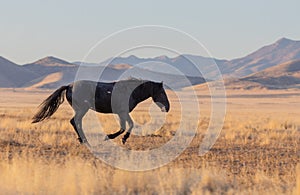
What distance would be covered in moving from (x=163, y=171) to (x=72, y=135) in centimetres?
902

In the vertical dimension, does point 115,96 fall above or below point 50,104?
above

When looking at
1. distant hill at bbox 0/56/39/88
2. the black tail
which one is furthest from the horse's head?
distant hill at bbox 0/56/39/88

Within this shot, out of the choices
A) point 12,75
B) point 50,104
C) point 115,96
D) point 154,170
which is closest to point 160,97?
point 115,96

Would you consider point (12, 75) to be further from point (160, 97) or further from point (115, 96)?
point (160, 97)

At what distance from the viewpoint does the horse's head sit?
16.2 metres

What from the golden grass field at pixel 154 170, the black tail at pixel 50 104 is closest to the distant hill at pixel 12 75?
the golden grass field at pixel 154 170

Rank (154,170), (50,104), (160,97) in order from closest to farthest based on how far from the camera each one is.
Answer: (154,170) → (160,97) → (50,104)

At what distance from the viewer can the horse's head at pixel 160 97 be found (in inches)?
638

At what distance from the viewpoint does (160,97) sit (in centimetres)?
1630

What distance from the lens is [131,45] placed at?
598 inches

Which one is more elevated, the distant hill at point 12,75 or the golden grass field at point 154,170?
the distant hill at point 12,75

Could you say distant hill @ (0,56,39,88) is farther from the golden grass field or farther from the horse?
the horse

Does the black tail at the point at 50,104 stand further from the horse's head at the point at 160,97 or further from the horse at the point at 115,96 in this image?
the horse's head at the point at 160,97

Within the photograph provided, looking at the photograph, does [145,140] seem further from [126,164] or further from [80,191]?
[80,191]
